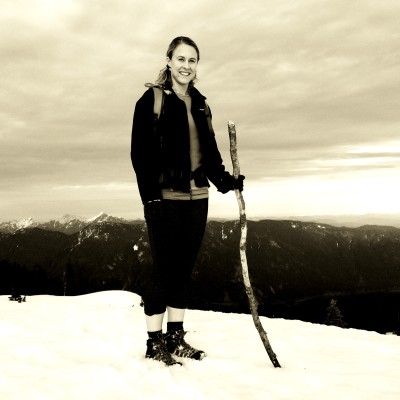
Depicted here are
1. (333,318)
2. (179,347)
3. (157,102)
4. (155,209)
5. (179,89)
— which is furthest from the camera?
(333,318)

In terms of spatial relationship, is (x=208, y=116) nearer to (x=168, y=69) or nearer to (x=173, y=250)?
(x=168, y=69)

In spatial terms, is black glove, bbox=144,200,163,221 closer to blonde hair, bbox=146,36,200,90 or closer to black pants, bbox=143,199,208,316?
black pants, bbox=143,199,208,316

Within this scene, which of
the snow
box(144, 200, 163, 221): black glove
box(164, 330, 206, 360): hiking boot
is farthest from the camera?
box(164, 330, 206, 360): hiking boot

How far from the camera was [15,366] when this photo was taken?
16.9 ft

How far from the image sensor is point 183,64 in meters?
5.33

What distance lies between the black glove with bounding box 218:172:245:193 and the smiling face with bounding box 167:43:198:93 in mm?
1437

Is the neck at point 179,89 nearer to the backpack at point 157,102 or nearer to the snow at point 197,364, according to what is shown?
the backpack at point 157,102

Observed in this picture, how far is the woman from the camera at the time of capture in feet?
17.0

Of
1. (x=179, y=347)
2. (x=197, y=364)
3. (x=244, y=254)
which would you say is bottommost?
(x=197, y=364)

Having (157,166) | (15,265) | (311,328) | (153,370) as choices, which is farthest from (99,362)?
(15,265)

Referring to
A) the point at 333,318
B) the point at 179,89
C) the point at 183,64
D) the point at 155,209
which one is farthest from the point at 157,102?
the point at 333,318

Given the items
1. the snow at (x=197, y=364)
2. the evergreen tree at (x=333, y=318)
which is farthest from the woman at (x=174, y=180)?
the evergreen tree at (x=333, y=318)

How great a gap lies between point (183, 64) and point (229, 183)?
1.75 m

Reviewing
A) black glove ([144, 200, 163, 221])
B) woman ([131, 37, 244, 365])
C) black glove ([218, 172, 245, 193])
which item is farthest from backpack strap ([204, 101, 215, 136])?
black glove ([144, 200, 163, 221])
